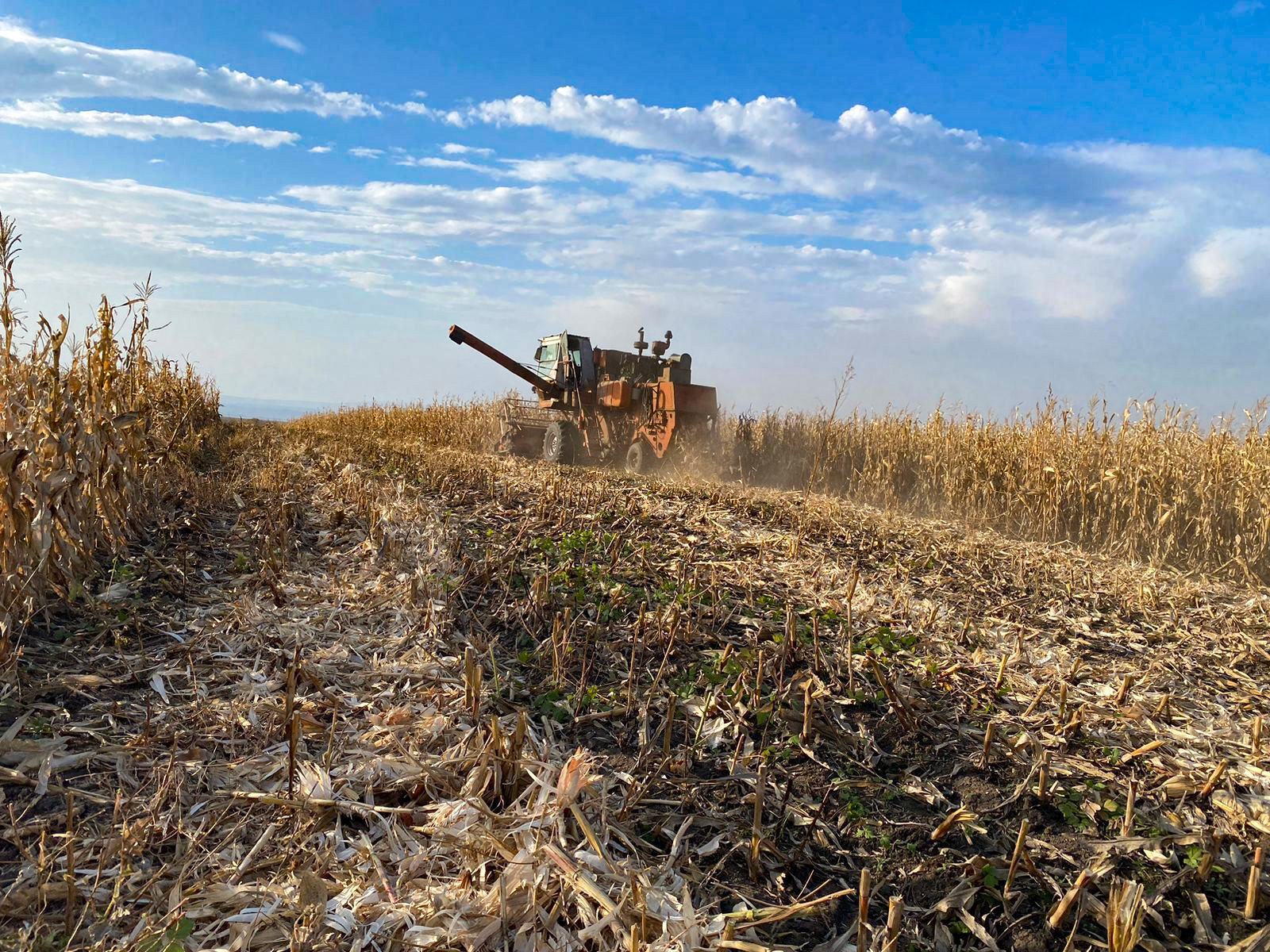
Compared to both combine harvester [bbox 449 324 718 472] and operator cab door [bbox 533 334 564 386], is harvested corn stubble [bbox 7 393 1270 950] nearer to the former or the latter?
combine harvester [bbox 449 324 718 472]

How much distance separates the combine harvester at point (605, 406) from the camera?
1271cm

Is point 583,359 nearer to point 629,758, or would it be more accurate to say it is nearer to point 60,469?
point 60,469

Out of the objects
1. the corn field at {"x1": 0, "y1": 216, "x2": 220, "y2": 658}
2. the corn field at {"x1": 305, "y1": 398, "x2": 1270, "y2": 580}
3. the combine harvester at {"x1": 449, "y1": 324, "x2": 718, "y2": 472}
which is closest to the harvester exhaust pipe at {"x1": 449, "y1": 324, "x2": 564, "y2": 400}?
the combine harvester at {"x1": 449, "y1": 324, "x2": 718, "y2": 472}

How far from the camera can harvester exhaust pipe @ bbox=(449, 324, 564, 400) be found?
14.7 m

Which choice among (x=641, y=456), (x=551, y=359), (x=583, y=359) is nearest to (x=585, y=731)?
(x=641, y=456)

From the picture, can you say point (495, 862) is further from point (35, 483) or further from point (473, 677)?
point (35, 483)

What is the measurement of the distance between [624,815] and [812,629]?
1841 millimetres

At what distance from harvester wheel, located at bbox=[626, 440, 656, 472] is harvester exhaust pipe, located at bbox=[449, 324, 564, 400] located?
2.25m

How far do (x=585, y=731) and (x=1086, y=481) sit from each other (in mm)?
7669

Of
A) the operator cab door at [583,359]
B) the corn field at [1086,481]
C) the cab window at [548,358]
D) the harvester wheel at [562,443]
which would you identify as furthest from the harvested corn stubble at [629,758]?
the cab window at [548,358]

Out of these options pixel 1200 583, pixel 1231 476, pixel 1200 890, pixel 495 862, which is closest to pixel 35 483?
pixel 495 862

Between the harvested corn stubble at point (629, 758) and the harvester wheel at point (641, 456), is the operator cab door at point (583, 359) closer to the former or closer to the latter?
the harvester wheel at point (641, 456)

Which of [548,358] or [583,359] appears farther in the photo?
[548,358]

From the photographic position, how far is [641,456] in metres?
13.2
